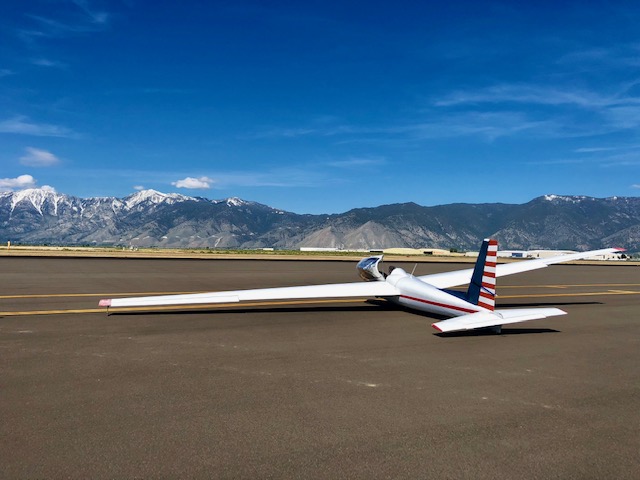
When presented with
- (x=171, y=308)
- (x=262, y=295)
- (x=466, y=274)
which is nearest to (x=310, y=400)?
(x=262, y=295)

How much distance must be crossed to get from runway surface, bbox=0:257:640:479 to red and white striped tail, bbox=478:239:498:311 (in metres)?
1.21

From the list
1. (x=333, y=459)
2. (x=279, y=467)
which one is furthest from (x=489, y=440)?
(x=279, y=467)

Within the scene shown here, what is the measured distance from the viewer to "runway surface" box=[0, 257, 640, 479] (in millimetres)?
→ 5762

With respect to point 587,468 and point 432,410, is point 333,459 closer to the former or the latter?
point 432,410

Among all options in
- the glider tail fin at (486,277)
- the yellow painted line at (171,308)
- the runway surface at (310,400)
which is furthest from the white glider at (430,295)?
the yellow painted line at (171,308)

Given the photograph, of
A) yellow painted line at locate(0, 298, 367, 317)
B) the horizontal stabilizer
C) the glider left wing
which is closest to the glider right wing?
the glider left wing

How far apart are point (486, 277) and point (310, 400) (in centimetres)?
811

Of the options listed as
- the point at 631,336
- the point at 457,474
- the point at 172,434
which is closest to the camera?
the point at 457,474

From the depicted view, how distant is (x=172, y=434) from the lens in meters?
6.48

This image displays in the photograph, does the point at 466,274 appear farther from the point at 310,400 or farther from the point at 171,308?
the point at 310,400

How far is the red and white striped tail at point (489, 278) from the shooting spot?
1374cm

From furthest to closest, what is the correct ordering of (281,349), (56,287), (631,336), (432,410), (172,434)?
(56,287), (631,336), (281,349), (432,410), (172,434)

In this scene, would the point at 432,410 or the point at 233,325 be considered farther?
the point at 233,325

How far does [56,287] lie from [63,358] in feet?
55.4
